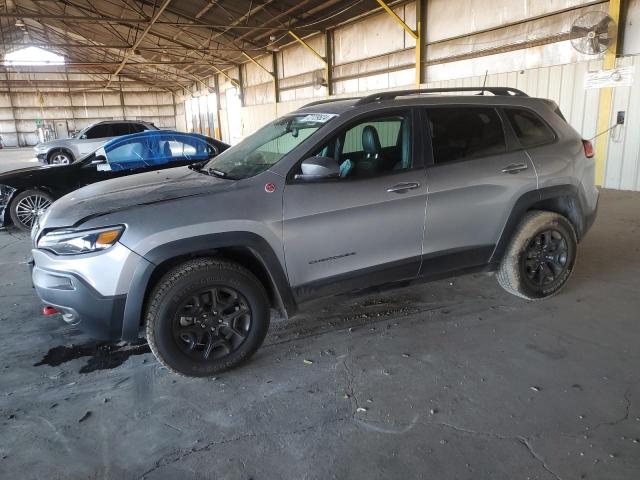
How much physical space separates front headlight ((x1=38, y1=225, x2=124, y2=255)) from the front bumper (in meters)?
0.04

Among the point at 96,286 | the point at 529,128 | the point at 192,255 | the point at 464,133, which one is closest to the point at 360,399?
the point at 192,255

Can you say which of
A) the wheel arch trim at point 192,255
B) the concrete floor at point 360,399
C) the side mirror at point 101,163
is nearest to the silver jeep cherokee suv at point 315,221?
the wheel arch trim at point 192,255

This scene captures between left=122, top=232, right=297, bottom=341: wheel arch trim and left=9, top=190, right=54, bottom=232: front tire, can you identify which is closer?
left=122, top=232, right=297, bottom=341: wheel arch trim

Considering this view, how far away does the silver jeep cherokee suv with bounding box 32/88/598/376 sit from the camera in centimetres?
265

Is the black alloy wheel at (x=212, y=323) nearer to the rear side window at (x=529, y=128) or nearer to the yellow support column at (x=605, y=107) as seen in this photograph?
the rear side window at (x=529, y=128)

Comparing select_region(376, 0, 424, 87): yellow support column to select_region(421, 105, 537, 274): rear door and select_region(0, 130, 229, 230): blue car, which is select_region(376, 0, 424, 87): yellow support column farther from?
select_region(421, 105, 537, 274): rear door

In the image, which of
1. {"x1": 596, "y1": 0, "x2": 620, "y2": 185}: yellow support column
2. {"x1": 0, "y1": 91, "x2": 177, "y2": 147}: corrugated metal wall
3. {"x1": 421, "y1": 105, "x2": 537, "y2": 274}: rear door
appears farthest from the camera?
{"x1": 0, "y1": 91, "x2": 177, "y2": 147}: corrugated metal wall

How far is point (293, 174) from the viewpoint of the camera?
2932 millimetres

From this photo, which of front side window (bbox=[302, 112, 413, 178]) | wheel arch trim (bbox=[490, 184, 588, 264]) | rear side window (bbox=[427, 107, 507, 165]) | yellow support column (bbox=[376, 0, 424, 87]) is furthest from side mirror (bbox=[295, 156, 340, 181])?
yellow support column (bbox=[376, 0, 424, 87])

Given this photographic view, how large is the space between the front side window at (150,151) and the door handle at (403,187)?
16.0 ft

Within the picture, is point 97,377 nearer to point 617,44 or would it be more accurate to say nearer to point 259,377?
point 259,377

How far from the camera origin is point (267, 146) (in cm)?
352

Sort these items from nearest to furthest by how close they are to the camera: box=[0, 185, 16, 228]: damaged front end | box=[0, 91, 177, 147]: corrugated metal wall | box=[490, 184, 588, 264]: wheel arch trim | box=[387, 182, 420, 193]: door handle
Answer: box=[387, 182, 420, 193]: door handle
box=[490, 184, 588, 264]: wheel arch trim
box=[0, 185, 16, 228]: damaged front end
box=[0, 91, 177, 147]: corrugated metal wall

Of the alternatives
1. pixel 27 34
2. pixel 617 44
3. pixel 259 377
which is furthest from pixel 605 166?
pixel 27 34
